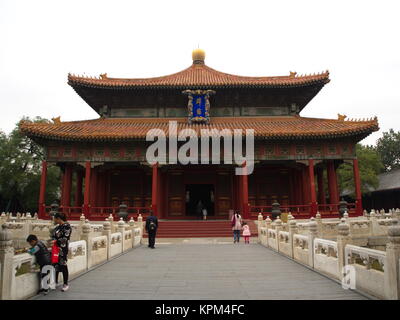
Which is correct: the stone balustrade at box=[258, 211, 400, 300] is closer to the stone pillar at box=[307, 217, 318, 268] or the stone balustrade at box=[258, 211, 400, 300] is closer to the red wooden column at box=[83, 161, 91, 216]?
the stone pillar at box=[307, 217, 318, 268]

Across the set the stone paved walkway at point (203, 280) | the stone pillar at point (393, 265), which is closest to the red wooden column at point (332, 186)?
the stone paved walkway at point (203, 280)

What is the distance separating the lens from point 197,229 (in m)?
19.2

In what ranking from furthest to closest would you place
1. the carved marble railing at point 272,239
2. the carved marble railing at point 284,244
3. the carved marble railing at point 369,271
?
the carved marble railing at point 272,239, the carved marble railing at point 284,244, the carved marble railing at point 369,271

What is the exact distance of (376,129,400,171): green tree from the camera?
201 feet

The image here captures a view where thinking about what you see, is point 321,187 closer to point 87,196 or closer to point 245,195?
point 245,195

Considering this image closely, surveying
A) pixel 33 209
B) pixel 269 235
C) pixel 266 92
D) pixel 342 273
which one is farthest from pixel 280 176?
pixel 33 209

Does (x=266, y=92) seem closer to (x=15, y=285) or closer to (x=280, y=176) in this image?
(x=280, y=176)

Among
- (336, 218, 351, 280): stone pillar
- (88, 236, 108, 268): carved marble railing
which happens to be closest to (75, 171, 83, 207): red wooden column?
(88, 236, 108, 268): carved marble railing

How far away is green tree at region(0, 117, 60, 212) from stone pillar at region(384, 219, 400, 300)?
3823 cm

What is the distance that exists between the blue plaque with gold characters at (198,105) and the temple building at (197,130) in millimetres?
73

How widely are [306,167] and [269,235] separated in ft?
34.1

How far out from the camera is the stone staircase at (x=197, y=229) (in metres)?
18.6

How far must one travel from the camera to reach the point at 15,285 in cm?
557

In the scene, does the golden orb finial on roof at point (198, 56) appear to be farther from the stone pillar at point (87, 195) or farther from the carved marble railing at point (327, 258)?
the carved marble railing at point (327, 258)
